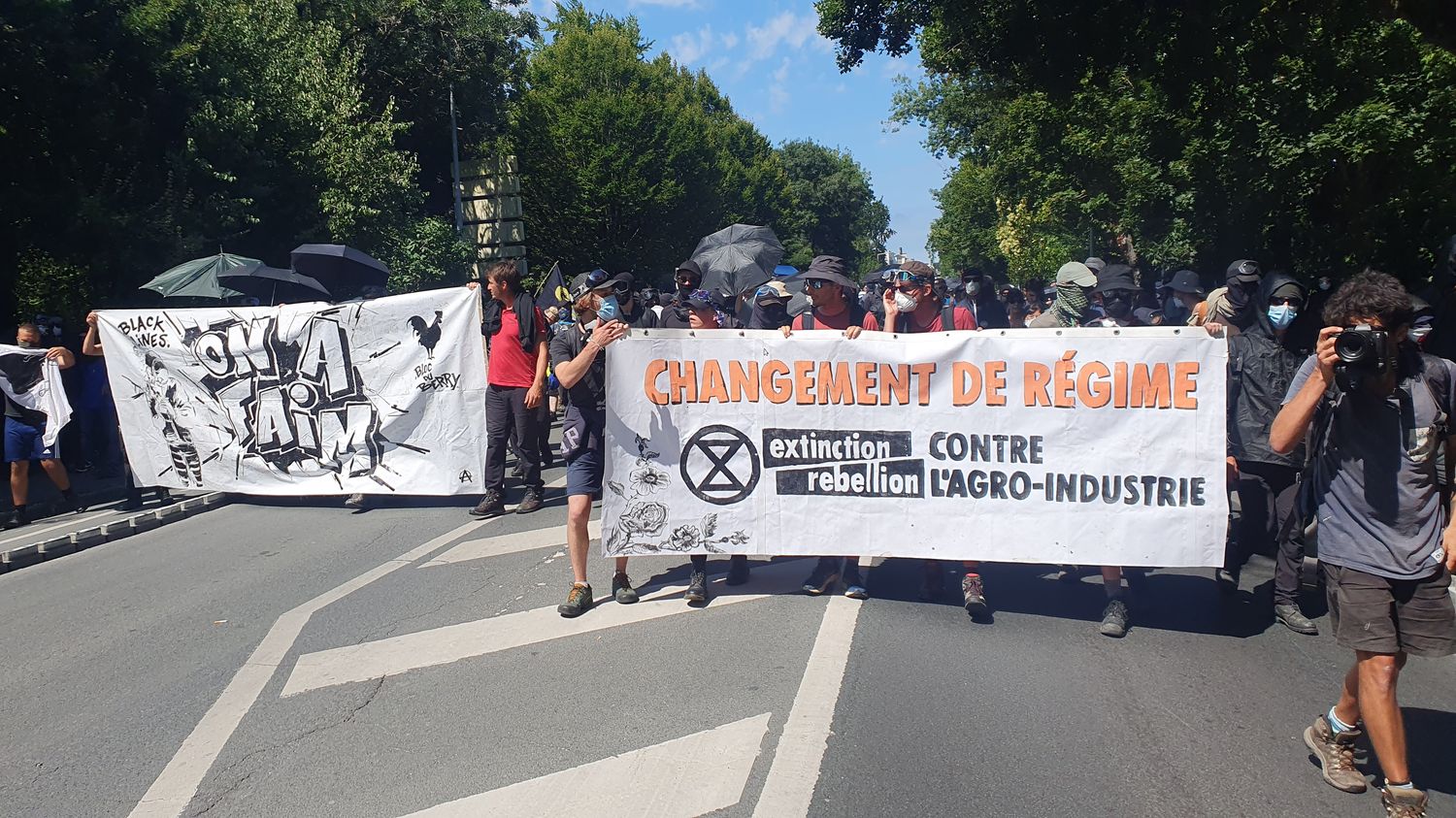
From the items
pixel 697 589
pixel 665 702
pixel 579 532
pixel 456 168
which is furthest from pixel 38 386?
pixel 456 168

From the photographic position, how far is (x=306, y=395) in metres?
9.44

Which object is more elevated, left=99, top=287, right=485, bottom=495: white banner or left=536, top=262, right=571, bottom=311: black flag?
left=536, top=262, right=571, bottom=311: black flag

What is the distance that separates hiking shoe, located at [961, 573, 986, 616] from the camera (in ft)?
18.7

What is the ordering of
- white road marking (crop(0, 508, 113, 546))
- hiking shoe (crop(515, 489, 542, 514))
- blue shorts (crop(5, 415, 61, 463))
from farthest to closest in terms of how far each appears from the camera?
blue shorts (crop(5, 415, 61, 463)) < white road marking (crop(0, 508, 113, 546)) < hiking shoe (crop(515, 489, 542, 514))

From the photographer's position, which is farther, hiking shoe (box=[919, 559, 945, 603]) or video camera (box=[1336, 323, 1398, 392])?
hiking shoe (box=[919, 559, 945, 603])

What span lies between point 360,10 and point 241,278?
604 inches

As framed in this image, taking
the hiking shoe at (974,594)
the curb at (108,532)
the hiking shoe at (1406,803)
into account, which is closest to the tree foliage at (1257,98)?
the hiking shoe at (974,594)

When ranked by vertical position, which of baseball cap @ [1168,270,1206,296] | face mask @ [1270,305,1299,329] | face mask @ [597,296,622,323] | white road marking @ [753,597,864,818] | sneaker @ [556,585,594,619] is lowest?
white road marking @ [753,597,864,818]

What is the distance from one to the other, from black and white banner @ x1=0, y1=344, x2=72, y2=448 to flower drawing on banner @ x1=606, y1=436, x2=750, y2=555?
20.9 ft

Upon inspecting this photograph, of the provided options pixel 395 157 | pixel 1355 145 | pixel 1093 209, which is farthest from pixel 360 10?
pixel 1355 145

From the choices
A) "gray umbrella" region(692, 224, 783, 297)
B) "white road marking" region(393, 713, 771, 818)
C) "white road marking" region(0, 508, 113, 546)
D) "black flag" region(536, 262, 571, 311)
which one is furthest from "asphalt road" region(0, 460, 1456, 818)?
"gray umbrella" region(692, 224, 783, 297)

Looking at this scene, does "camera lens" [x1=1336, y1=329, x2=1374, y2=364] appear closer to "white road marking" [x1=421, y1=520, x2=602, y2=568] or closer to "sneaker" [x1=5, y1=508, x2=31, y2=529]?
"white road marking" [x1=421, y1=520, x2=602, y2=568]

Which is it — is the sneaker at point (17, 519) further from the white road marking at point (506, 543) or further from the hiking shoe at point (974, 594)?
the hiking shoe at point (974, 594)

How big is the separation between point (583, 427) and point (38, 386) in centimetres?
632
